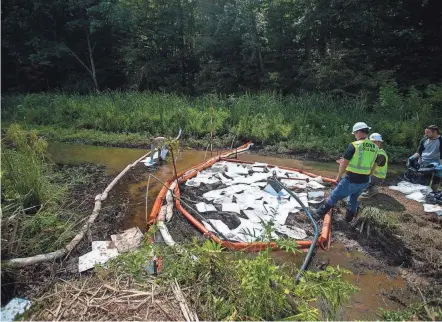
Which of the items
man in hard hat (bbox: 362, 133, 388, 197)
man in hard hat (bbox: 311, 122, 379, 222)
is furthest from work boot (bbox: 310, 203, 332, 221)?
man in hard hat (bbox: 362, 133, 388, 197)

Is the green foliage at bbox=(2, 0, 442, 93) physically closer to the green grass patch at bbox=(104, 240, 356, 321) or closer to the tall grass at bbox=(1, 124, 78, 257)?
the tall grass at bbox=(1, 124, 78, 257)

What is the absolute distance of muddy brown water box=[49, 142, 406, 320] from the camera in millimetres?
2973

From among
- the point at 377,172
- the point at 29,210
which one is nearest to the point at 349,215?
the point at 377,172

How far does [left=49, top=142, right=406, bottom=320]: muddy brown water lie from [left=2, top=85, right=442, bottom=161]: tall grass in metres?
1.17

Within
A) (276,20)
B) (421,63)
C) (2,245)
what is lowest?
(2,245)

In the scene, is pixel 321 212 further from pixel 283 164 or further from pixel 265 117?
pixel 265 117

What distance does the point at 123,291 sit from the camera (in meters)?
2.25

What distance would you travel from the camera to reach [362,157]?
402cm

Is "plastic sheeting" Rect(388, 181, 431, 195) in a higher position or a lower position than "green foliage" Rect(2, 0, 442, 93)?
lower

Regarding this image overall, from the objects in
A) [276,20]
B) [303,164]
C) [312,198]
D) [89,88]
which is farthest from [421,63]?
[89,88]

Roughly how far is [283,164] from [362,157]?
334 centimetres

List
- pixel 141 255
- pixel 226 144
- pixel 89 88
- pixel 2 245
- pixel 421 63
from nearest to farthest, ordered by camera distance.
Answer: pixel 141 255, pixel 2 245, pixel 226 144, pixel 421 63, pixel 89 88

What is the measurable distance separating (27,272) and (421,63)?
15266mm

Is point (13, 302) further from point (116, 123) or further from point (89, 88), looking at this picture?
point (89, 88)
